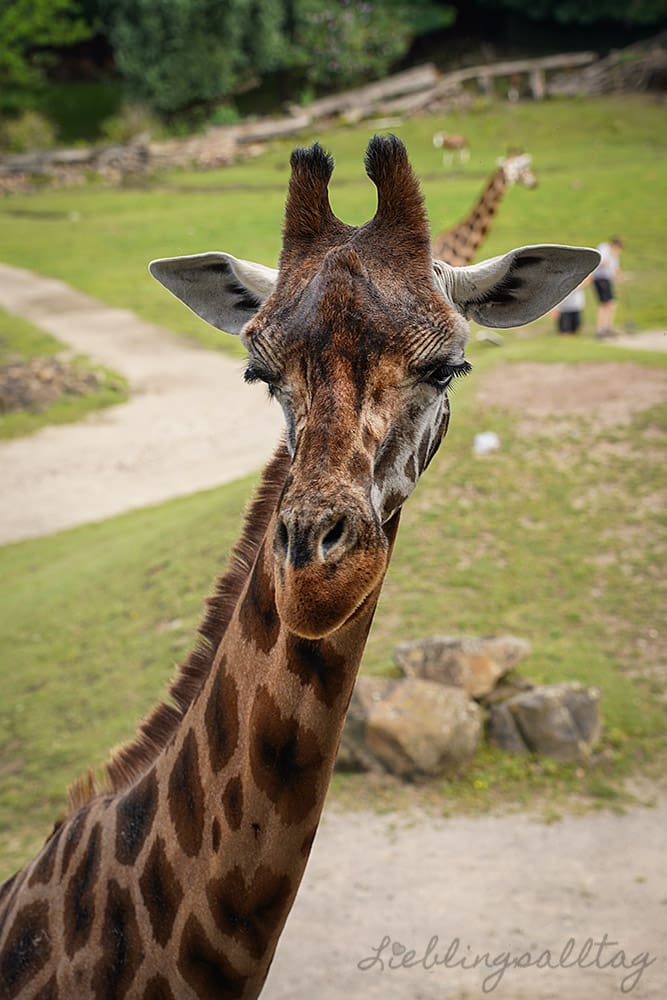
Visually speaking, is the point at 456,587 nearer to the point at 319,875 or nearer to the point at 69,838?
the point at 319,875

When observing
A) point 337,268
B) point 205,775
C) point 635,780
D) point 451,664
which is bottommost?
point 635,780

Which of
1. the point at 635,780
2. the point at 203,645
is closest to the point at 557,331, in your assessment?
the point at 635,780

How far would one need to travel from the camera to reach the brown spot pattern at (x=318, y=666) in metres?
2.90

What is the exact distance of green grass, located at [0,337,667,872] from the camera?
24.9ft

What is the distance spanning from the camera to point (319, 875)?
21.8 feet

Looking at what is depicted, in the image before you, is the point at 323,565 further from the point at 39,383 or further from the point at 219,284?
the point at 39,383

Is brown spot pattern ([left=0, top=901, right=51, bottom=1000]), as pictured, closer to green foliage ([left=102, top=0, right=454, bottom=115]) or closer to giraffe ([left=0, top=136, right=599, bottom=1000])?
giraffe ([left=0, top=136, right=599, bottom=1000])

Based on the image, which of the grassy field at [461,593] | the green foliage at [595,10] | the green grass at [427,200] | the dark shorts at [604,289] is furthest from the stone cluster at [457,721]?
the green foliage at [595,10]

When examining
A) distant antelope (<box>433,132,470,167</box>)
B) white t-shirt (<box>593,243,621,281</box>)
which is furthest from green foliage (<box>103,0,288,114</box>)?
white t-shirt (<box>593,243,621,281</box>)

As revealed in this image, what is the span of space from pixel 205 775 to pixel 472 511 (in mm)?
7354

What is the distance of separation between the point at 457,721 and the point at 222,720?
4.49 metres

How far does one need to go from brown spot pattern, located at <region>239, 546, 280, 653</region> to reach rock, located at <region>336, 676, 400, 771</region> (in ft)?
14.5

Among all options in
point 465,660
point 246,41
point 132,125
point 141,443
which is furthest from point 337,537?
point 246,41

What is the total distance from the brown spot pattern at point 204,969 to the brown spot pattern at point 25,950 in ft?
1.90
